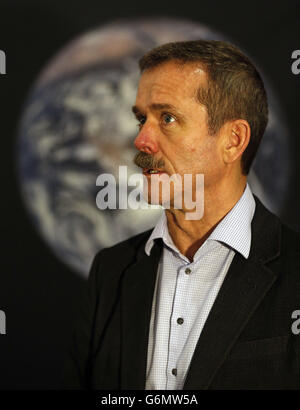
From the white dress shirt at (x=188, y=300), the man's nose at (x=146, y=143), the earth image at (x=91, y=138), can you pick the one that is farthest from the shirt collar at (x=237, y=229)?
the earth image at (x=91, y=138)

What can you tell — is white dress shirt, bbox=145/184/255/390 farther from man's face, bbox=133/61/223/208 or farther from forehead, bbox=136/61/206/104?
forehead, bbox=136/61/206/104

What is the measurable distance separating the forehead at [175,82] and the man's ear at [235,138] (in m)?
0.13

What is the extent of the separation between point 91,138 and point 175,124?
114 centimetres

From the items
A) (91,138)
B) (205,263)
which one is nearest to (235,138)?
(205,263)

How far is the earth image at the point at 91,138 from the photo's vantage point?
88.6 inches

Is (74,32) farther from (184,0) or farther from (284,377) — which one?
(284,377)

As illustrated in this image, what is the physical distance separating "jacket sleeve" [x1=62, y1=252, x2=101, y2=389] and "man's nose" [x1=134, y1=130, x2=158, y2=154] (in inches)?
16.1

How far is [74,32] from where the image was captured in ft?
7.46

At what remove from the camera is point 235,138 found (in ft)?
4.22

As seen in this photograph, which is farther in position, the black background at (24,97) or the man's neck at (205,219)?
the black background at (24,97)

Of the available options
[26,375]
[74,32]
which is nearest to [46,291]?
[26,375]

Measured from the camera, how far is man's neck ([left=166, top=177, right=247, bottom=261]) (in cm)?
129

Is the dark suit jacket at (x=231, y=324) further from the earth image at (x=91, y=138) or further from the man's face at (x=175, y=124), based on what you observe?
the earth image at (x=91, y=138)

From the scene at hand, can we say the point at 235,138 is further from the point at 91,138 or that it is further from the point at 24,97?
the point at 24,97
